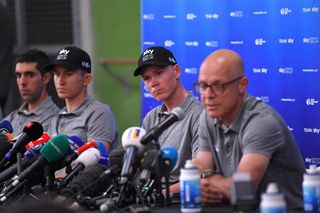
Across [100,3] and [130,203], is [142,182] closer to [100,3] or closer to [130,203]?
[130,203]

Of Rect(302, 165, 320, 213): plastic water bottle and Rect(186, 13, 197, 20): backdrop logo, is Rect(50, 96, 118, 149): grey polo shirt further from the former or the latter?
Rect(302, 165, 320, 213): plastic water bottle

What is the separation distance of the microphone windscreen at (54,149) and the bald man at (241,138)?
0.78m

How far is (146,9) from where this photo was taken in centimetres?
765

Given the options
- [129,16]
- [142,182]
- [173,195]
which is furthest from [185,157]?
[129,16]

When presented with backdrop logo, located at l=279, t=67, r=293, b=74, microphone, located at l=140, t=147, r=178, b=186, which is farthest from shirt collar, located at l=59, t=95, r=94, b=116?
microphone, located at l=140, t=147, r=178, b=186

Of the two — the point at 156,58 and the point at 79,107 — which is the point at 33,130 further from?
the point at 79,107

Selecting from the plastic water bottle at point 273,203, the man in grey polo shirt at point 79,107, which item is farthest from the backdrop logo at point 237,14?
the plastic water bottle at point 273,203

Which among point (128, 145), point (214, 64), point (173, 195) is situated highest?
point (214, 64)

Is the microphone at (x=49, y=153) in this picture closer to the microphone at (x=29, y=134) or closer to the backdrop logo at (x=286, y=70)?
the microphone at (x=29, y=134)

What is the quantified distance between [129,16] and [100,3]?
1.18ft

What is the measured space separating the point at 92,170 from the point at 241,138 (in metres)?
0.82

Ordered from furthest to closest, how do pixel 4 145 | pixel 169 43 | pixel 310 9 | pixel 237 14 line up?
1. pixel 169 43
2. pixel 237 14
3. pixel 310 9
4. pixel 4 145

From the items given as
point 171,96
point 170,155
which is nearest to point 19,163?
point 170,155

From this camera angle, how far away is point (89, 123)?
675 cm
